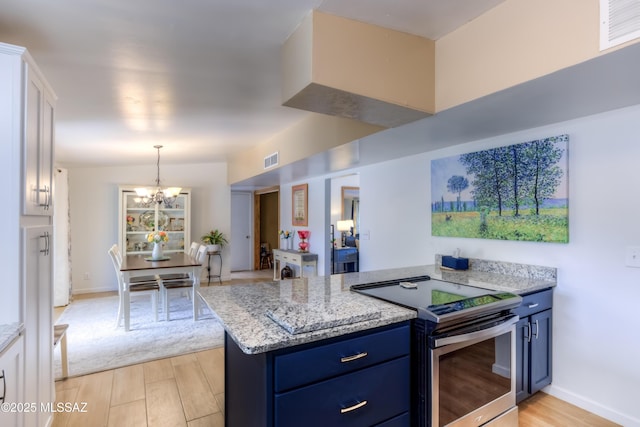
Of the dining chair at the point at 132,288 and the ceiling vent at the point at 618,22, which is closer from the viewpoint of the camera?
the ceiling vent at the point at 618,22

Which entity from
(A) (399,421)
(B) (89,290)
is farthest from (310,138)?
(B) (89,290)

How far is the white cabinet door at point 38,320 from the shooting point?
154 centimetres

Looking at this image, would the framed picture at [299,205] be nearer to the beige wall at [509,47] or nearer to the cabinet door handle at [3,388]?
the beige wall at [509,47]

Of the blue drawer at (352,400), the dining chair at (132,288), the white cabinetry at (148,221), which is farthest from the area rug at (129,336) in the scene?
the blue drawer at (352,400)

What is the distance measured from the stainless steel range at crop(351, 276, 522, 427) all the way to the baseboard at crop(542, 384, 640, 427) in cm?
71

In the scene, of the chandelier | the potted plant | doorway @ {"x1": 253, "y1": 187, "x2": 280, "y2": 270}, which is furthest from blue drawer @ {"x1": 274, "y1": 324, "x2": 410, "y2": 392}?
doorway @ {"x1": 253, "y1": 187, "x2": 280, "y2": 270}

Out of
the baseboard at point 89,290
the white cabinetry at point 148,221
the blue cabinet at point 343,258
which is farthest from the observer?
the blue cabinet at point 343,258

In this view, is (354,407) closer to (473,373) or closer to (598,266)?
(473,373)

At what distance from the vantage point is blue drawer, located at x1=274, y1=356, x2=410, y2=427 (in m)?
1.26

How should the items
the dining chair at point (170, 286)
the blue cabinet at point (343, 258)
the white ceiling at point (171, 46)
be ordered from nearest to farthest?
the white ceiling at point (171, 46), the dining chair at point (170, 286), the blue cabinet at point (343, 258)

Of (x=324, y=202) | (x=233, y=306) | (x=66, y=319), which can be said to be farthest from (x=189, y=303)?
(x=233, y=306)

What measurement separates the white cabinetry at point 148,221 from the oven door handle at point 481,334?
Answer: 558 centimetres

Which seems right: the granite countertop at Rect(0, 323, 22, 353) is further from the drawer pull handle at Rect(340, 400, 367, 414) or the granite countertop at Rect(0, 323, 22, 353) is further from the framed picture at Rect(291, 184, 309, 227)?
the framed picture at Rect(291, 184, 309, 227)

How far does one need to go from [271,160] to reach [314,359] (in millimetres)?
3401
